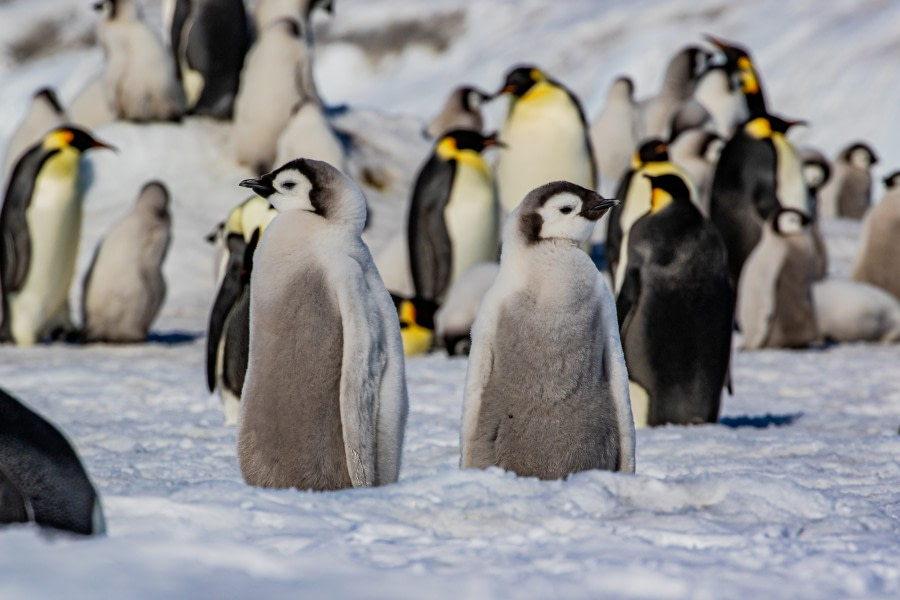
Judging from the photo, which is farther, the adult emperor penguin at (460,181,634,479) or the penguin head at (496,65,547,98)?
the penguin head at (496,65,547,98)

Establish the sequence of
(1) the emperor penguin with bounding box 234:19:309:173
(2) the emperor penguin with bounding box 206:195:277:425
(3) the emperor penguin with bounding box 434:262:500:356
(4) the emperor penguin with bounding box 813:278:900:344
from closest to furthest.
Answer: (2) the emperor penguin with bounding box 206:195:277:425 < (3) the emperor penguin with bounding box 434:262:500:356 < (4) the emperor penguin with bounding box 813:278:900:344 < (1) the emperor penguin with bounding box 234:19:309:173

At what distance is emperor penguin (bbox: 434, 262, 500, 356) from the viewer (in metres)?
8.67

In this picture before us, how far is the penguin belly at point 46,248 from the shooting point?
9.59m

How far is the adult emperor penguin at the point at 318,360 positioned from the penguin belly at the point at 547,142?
7204 millimetres

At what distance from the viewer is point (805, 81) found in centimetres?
3281

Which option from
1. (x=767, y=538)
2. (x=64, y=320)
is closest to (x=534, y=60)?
(x=64, y=320)

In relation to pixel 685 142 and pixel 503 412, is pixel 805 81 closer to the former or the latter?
pixel 685 142

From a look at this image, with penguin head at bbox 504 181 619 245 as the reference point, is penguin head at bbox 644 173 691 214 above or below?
above

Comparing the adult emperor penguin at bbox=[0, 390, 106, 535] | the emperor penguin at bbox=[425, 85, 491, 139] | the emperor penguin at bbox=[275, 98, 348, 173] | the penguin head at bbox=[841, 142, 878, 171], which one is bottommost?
the adult emperor penguin at bbox=[0, 390, 106, 535]

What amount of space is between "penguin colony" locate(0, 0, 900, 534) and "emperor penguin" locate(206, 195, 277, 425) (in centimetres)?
2

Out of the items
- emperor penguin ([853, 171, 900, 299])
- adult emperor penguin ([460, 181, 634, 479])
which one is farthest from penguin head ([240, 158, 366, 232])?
emperor penguin ([853, 171, 900, 299])

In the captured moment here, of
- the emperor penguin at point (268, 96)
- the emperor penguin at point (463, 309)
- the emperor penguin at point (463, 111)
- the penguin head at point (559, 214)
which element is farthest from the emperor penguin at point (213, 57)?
the penguin head at point (559, 214)

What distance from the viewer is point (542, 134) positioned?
1076 cm

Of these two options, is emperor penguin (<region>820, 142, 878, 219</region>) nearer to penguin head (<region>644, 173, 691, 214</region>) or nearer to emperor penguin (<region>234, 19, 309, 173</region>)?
emperor penguin (<region>234, 19, 309, 173</region>)
